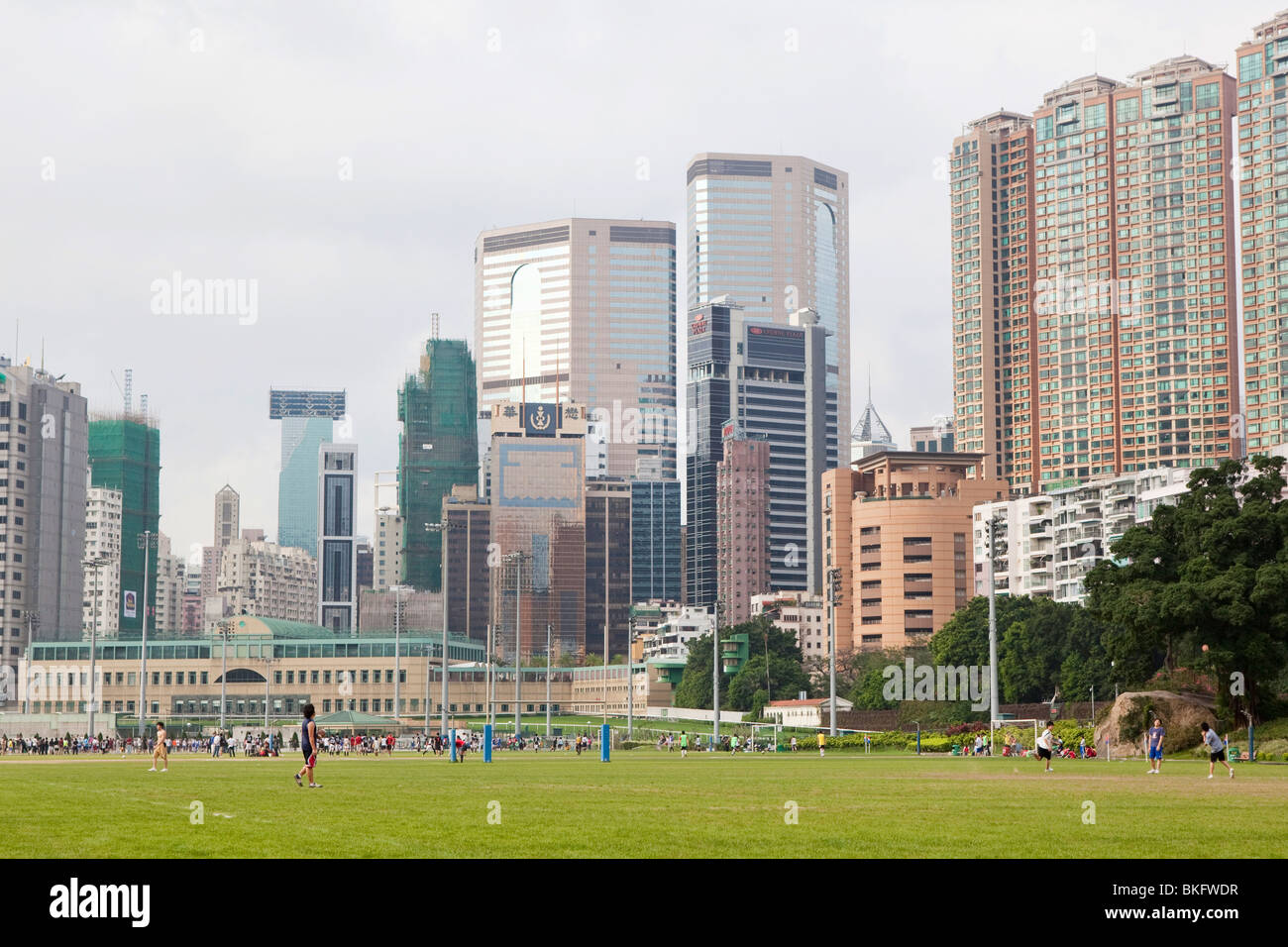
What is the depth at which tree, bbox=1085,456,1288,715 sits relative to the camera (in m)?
63.9

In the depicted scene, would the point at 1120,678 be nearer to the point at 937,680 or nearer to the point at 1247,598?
the point at 1247,598

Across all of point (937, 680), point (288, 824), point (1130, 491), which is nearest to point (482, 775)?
point (288, 824)

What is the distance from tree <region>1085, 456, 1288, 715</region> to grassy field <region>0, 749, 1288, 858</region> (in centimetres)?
2315

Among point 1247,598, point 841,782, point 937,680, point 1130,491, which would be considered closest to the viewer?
point 841,782

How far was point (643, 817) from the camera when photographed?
25.5m

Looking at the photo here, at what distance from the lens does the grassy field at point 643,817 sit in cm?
1978

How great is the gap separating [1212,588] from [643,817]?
4522 cm

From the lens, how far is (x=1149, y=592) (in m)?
67.0

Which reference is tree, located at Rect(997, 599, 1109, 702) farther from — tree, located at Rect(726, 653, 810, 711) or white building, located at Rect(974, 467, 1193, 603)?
tree, located at Rect(726, 653, 810, 711)

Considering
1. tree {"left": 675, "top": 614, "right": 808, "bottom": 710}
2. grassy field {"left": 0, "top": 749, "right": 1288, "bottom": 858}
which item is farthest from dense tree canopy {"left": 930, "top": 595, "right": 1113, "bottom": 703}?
grassy field {"left": 0, "top": 749, "right": 1288, "bottom": 858}

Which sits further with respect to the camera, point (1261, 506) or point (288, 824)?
point (1261, 506)

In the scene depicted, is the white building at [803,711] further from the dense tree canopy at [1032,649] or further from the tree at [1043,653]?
the tree at [1043,653]

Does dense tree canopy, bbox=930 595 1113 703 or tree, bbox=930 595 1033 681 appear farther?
tree, bbox=930 595 1033 681
